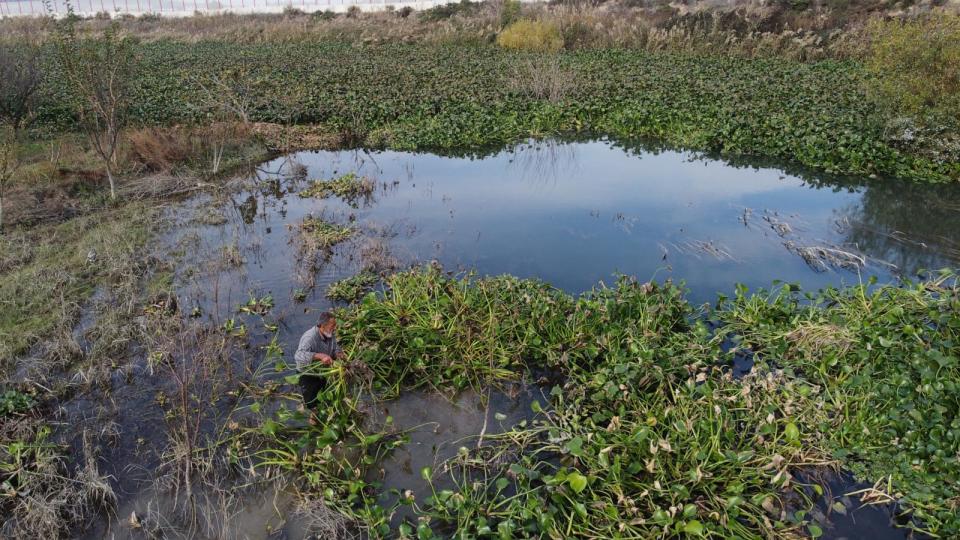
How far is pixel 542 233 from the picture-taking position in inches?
417

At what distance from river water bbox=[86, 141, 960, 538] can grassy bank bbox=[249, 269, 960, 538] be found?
0.43m

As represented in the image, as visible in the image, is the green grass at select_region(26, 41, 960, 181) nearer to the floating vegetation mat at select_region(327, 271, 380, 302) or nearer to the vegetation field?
the vegetation field

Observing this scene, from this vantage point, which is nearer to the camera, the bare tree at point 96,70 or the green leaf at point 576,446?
the green leaf at point 576,446

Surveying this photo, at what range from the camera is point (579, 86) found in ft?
67.1

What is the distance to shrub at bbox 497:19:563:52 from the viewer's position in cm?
2947

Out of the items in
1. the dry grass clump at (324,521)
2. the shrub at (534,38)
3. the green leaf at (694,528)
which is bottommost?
the dry grass clump at (324,521)

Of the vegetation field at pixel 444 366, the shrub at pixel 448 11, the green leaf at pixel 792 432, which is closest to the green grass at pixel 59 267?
the vegetation field at pixel 444 366

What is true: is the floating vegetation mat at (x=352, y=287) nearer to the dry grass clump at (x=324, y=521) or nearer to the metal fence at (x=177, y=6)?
the dry grass clump at (x=324, y=521)

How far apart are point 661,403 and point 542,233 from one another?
17.3ft

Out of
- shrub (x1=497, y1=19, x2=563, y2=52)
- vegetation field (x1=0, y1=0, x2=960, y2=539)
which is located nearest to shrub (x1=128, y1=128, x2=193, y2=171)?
vegetation field (x1=0, y1=0, x2=960, y2=539)

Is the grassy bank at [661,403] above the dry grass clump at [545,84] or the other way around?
the other way around

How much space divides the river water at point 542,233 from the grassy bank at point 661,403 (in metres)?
0.43

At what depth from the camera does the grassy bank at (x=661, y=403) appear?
4750 mm

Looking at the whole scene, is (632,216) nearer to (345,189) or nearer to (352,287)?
(352,287)
